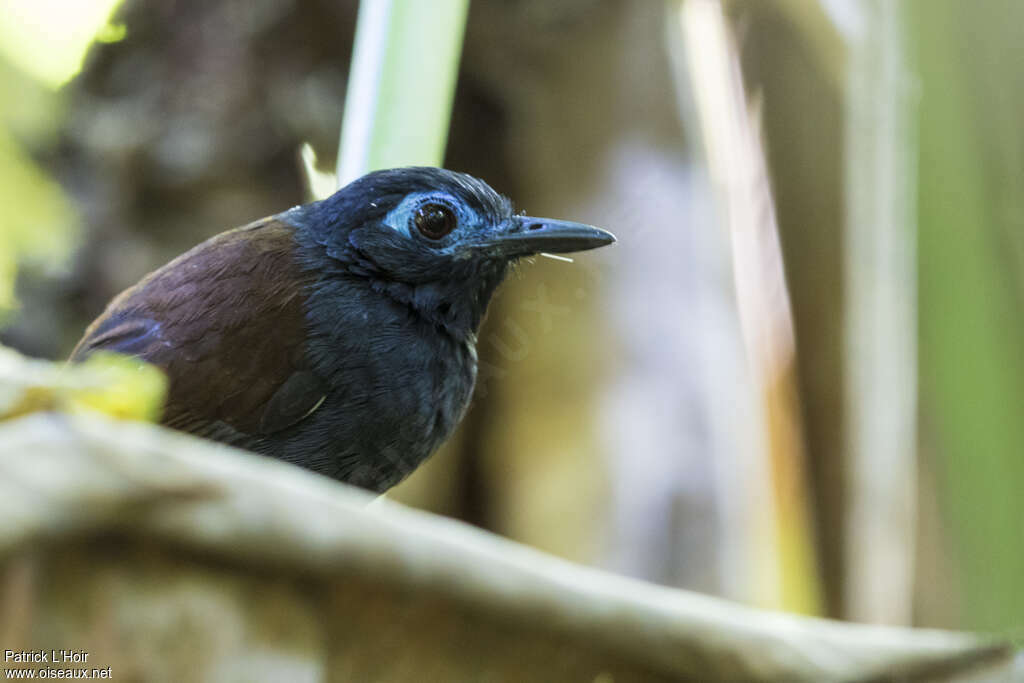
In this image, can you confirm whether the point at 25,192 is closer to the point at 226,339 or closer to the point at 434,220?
the point at 226,339

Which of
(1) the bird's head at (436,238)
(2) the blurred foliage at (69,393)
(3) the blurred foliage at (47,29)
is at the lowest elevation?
(2) the blurred foliage at (69,393)

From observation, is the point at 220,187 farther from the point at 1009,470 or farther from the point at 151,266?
the point at 1009,470

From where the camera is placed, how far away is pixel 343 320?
142 cm

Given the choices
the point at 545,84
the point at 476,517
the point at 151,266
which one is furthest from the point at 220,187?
the point at 476,517

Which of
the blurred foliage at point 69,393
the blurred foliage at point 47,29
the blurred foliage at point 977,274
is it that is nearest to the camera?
the blurred foliage at point 69,393

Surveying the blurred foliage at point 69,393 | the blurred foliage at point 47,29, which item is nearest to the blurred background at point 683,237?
the blurred foliage at point 47,29

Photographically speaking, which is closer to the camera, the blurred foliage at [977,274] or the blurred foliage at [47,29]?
the blurred foliage at [47,29]

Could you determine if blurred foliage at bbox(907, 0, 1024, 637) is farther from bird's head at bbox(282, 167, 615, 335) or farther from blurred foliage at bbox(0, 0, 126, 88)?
blurred foliage at bbox(0, 0, 126, 88)

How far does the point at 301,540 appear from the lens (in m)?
0.52

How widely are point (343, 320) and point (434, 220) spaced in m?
0.21

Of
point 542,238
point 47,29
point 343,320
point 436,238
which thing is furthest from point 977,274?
point 47,29

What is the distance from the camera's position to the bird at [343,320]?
136cm

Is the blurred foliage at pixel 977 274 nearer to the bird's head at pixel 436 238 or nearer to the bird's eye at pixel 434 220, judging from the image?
the bird's head at pixel 436 238

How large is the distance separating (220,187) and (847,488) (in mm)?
1613
